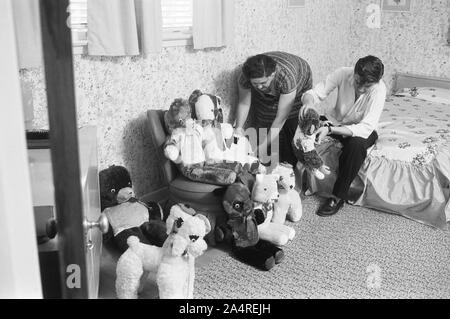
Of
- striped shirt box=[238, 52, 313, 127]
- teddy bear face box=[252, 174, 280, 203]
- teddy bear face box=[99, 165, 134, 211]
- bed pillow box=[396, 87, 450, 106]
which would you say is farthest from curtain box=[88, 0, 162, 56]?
bed pillow box=[396, 87, 450, 106]

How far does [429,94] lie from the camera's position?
4121 millimetres

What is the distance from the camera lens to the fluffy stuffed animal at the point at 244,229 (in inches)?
85.0

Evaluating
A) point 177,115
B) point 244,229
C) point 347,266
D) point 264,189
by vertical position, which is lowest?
point 347,266

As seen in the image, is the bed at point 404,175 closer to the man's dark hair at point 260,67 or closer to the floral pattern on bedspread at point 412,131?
the floral pattern on bedspread at point 412,131

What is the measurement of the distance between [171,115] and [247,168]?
51 cm

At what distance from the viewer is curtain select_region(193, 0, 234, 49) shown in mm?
2666

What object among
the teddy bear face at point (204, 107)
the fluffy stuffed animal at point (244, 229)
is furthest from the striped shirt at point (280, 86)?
the fluffy stuffed animal at point (244, 229)

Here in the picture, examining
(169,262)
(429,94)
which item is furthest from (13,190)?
(429,94)

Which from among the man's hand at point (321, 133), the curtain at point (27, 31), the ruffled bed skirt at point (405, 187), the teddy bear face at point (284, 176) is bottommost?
the ruffled bed skirt at point (405, 187)

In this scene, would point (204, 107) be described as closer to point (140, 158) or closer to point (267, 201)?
point (140, 158)

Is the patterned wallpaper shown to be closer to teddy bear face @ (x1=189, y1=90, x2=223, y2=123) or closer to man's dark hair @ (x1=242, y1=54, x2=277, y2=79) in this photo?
teddy bear face @ (x1=189, y1=90, x2=223, y2=123)

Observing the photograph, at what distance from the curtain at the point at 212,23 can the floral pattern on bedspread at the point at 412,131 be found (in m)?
1.21

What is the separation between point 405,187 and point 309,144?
65cm
